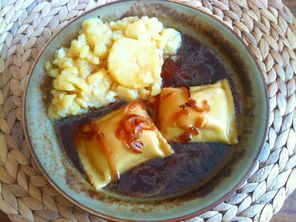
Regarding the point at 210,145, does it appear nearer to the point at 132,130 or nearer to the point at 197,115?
the point at 197,115

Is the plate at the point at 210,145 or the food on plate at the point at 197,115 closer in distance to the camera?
the plate at the point at 210,145

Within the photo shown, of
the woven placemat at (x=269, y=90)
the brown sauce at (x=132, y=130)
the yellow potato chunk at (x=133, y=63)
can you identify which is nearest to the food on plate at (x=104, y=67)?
the yellow potato chunk at (x=133, y=63)

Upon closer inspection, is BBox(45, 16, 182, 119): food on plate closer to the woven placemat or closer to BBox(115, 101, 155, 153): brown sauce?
BBox(115, 101, 155, 153): brown sauce

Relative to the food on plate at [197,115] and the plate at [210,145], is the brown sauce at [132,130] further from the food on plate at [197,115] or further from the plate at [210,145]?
the plate at [210,145]

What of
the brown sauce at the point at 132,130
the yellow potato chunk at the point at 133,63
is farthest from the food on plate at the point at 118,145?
the yellow potato chunk at the point at 133,63

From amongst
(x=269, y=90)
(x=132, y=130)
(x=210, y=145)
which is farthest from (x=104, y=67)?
(x=269, y=90)

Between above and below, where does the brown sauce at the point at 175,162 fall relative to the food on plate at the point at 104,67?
below

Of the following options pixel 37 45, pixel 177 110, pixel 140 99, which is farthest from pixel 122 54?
pixel 37 45

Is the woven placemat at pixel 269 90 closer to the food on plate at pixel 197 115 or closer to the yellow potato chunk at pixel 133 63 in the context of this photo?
the food on plate at pixel 197 115
